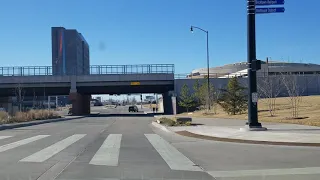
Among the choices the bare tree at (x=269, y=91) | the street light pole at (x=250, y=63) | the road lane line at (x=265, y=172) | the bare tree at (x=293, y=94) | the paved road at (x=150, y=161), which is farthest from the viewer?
the bare tree at (x=269, y=91)

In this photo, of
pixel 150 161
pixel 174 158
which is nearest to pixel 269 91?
pixel 174 158

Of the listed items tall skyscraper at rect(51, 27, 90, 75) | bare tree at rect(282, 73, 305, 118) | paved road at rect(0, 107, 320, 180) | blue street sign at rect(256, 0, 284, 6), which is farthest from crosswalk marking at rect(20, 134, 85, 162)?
tall skyscraper at rect(51, 27, 90, 75)

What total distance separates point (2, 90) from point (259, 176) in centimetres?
7158

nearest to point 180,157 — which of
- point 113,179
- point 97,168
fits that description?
point 97,168

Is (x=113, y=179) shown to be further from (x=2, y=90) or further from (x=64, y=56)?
(x=64, y=56)

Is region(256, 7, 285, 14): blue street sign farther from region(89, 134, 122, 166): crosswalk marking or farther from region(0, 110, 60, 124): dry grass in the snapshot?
region(0, 110, 60, 124): dry grass

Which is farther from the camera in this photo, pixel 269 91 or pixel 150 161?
pixel 269 91

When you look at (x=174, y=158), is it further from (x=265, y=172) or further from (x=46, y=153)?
(x=46, y=153)

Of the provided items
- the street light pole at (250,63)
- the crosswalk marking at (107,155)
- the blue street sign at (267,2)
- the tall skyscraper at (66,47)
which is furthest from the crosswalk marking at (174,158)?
the tall skyscraper at (66,47)

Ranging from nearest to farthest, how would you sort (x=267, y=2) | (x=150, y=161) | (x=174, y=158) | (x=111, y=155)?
1. (x=150, y=161)
2. (x=174, y=158)
3. (x=111, y=155)
4. (x=267, y=2)

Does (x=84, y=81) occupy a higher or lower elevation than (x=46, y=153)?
higher

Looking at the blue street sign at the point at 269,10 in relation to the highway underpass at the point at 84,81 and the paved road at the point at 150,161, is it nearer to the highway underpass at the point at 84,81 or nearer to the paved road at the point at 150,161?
the paved road at the point at 150,161

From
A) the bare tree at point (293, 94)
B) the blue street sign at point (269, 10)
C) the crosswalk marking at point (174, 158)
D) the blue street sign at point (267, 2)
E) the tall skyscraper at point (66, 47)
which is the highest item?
the tall skyscraper at point (66, 47)

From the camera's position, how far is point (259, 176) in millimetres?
10023
